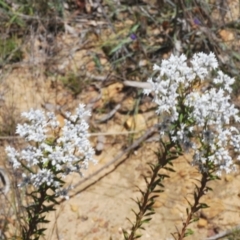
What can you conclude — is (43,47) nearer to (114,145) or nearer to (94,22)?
(94,22)

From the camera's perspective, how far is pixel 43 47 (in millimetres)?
4234

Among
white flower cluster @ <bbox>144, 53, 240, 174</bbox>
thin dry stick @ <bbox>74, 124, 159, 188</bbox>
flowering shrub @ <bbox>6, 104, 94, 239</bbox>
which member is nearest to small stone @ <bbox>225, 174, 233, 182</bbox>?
thin dry stick @ <bbox>74, 124, 159, 188</bbox>

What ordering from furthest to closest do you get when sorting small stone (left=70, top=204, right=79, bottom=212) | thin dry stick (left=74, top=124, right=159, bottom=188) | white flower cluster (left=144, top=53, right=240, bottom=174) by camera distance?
1. thin dry stick (left=74, top=124, right=159, bottom=188)
2. small stone (left=70, top=204, right=79, bottom=212)
3. white flower cluster (left=144, top=53, right=240, bottom=174)

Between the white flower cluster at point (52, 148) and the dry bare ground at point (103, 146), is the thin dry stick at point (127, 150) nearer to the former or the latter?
the dry bare ground at point (103, 146)

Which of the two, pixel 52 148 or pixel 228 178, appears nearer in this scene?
pixel 52 148

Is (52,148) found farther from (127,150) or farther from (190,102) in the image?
(127,150)

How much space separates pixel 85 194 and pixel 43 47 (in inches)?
50.0

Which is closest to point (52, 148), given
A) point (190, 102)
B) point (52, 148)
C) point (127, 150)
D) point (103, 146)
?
point (52, 148)

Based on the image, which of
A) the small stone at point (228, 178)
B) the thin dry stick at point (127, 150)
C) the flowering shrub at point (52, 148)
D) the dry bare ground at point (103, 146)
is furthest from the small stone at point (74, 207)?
the flowering shrub at point (52, 148)

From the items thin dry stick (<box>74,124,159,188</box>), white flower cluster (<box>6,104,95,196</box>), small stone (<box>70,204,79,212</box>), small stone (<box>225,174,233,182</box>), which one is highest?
thin dry stick (<box>74,124,159,188</box>)

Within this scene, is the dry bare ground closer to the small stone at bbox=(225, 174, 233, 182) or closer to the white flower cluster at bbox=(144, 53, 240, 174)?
the small stone at bbox=(225, 174, 233, 182)

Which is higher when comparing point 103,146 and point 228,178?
point 103,146

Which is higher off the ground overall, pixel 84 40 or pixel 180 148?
pixel 84 40

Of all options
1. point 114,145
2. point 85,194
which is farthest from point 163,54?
point 85,194
